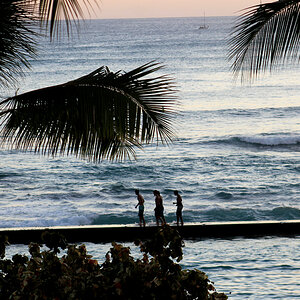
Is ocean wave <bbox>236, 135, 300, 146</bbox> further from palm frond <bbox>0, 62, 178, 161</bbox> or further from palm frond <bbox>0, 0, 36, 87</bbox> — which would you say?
palm frond <bbox>0, 62, 178, 161</bbox>

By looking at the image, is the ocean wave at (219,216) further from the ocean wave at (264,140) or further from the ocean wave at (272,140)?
the ocean wave at (272,140)

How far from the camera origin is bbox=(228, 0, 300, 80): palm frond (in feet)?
18.4

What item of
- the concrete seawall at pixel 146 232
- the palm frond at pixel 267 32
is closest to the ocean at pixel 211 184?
the concrete seawall at pixel 146 232

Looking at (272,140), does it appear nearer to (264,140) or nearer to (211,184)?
(264,140)

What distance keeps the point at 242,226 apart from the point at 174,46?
366 ft

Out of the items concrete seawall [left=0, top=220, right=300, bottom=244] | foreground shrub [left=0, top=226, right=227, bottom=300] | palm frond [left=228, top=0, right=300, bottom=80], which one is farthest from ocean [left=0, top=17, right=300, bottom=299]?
foreground shrub [left=0, top=226, right=227, bottom=300]

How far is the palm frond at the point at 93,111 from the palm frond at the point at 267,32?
2.99ft

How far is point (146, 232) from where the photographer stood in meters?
15.7

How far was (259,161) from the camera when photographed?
36.2 m

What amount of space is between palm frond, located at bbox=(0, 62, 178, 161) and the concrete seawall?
31.6ft

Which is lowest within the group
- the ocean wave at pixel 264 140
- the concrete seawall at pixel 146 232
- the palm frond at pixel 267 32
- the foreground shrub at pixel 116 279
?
the concrete seawall at pixel 146 232

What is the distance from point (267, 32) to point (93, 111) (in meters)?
1.91

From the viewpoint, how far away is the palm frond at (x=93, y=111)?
6094 millimetres

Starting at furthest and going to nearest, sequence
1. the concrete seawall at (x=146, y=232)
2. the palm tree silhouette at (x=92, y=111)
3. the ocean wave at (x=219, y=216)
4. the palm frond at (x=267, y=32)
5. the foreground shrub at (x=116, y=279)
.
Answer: the ocean wave at (x=219, y=216) → the concrete seawall at (x=146, y=232) → the palm tree silhouette at (x=92, y=111) → the palm frond at (x=267, y=32) → the foreground shrub at (x=116, y=279)
